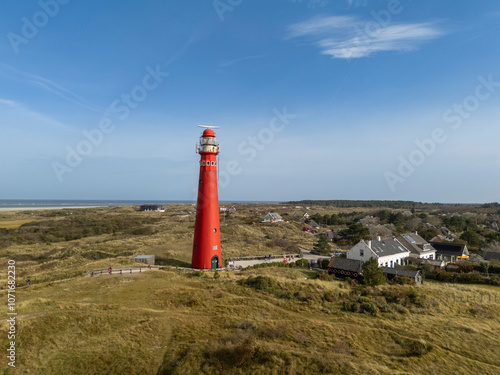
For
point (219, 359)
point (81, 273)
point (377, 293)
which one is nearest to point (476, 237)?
point (377, 293)

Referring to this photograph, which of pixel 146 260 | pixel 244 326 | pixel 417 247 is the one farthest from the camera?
→ pixel 417 247

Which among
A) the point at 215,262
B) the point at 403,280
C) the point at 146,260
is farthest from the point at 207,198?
the point at 403,280

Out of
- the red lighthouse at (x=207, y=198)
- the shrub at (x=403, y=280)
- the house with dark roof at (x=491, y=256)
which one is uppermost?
the red lighthouse at (x=207, y=198)

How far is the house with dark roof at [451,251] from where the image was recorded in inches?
1598

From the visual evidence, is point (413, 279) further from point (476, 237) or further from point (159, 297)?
point (476, 237)

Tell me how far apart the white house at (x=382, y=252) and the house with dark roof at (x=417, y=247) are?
1.81 meters

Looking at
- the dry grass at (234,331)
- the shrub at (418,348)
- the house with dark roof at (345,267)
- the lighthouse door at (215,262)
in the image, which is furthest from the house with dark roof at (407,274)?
the lighthouse door at (215,262)

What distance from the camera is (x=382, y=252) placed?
117ft

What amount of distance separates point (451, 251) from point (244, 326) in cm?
4162

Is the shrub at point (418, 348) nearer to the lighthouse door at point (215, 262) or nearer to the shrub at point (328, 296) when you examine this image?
the shrub at point (328, 296)

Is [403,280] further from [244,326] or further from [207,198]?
[207,198]

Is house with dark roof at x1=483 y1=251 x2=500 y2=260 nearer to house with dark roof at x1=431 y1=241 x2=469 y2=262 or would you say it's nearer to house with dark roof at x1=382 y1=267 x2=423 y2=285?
house with dark roof at x1=431 y1=241 x2=469 y2=262

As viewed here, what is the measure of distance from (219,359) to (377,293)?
1685cm

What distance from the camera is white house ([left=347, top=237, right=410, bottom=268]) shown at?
34.4 metres
